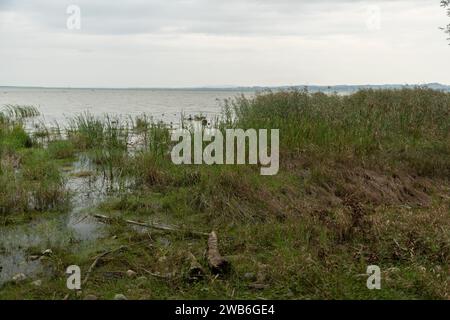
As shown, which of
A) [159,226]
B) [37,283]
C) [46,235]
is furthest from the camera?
[159,226]

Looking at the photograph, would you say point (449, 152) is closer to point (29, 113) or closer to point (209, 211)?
point (209, 211)

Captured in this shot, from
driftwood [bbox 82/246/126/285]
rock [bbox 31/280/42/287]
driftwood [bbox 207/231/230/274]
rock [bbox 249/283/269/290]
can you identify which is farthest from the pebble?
rock [bbox 31/280/42/287]

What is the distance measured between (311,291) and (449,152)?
23.5ft

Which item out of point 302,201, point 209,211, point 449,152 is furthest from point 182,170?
point 449,152

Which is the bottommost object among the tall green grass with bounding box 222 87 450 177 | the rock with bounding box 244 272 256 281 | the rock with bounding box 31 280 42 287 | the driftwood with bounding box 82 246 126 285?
the rock with bounding box 244 272 256 281

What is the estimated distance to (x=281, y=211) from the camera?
667 cm

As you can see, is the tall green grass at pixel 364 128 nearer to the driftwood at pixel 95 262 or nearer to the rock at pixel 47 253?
the driftwood at pixel 95 262

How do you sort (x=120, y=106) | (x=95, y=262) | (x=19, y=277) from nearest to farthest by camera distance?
(x=19, y=277) → (x=95, y=262) → (x=120, y=106)

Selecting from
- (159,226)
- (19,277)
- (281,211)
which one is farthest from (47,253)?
(281,211)

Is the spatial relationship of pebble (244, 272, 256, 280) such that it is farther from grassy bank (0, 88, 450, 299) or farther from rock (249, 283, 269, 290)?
rock (249, 283, 269, 290)

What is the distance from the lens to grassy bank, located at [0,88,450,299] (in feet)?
15.0

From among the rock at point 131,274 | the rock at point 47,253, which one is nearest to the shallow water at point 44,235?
the rock at point 47,253

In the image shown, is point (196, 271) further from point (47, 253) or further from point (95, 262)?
point (47, 253)

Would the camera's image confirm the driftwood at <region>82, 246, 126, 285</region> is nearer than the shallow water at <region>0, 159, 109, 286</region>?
Yes
